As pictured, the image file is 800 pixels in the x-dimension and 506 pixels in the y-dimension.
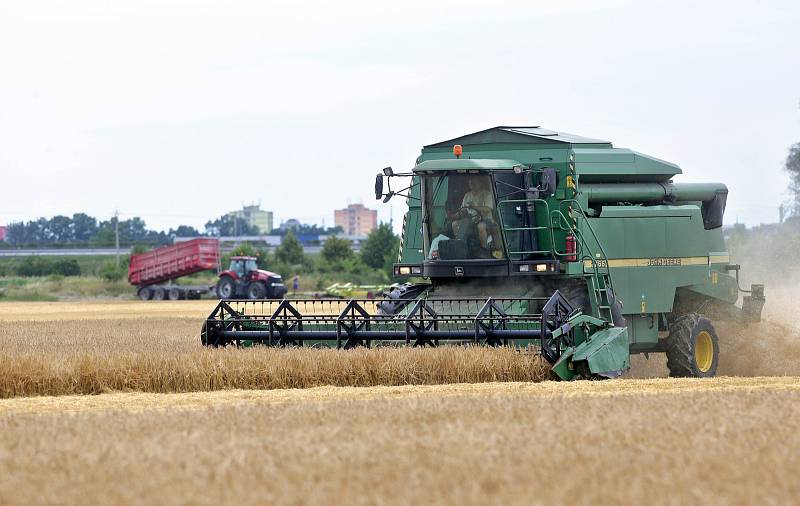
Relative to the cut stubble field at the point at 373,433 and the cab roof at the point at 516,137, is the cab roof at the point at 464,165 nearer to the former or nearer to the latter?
the cab roof at the point at 516,137

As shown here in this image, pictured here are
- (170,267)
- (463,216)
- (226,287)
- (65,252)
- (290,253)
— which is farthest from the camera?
(65,252)

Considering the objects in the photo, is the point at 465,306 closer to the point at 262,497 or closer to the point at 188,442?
the point at 188,442

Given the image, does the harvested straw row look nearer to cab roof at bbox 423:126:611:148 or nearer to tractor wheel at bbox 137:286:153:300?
cab roof at bbox 423:126:611:148

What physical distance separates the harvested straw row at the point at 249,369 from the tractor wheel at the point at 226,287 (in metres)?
32.3

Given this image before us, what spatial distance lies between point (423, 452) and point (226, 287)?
39.9m

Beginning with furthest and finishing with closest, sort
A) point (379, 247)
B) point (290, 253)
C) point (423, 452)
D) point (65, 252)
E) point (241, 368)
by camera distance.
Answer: point (65, 252) → point (290, 253) → point (379, 247) → point (241, 368) → point (423, 452)

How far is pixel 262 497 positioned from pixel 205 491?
Result: 0.36 m

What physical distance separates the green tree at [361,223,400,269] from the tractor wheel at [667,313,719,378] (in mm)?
49299

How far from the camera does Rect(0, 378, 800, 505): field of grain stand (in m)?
5.98

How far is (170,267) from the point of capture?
52.7 meters

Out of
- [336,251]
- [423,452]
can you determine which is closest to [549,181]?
[423,452]

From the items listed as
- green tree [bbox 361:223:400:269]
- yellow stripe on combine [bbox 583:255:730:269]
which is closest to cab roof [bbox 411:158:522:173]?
yellow stripe on combine [bbox 583:255:730:269]

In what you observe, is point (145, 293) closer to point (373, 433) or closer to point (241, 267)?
point (241, 267)

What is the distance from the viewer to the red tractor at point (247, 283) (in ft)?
150
